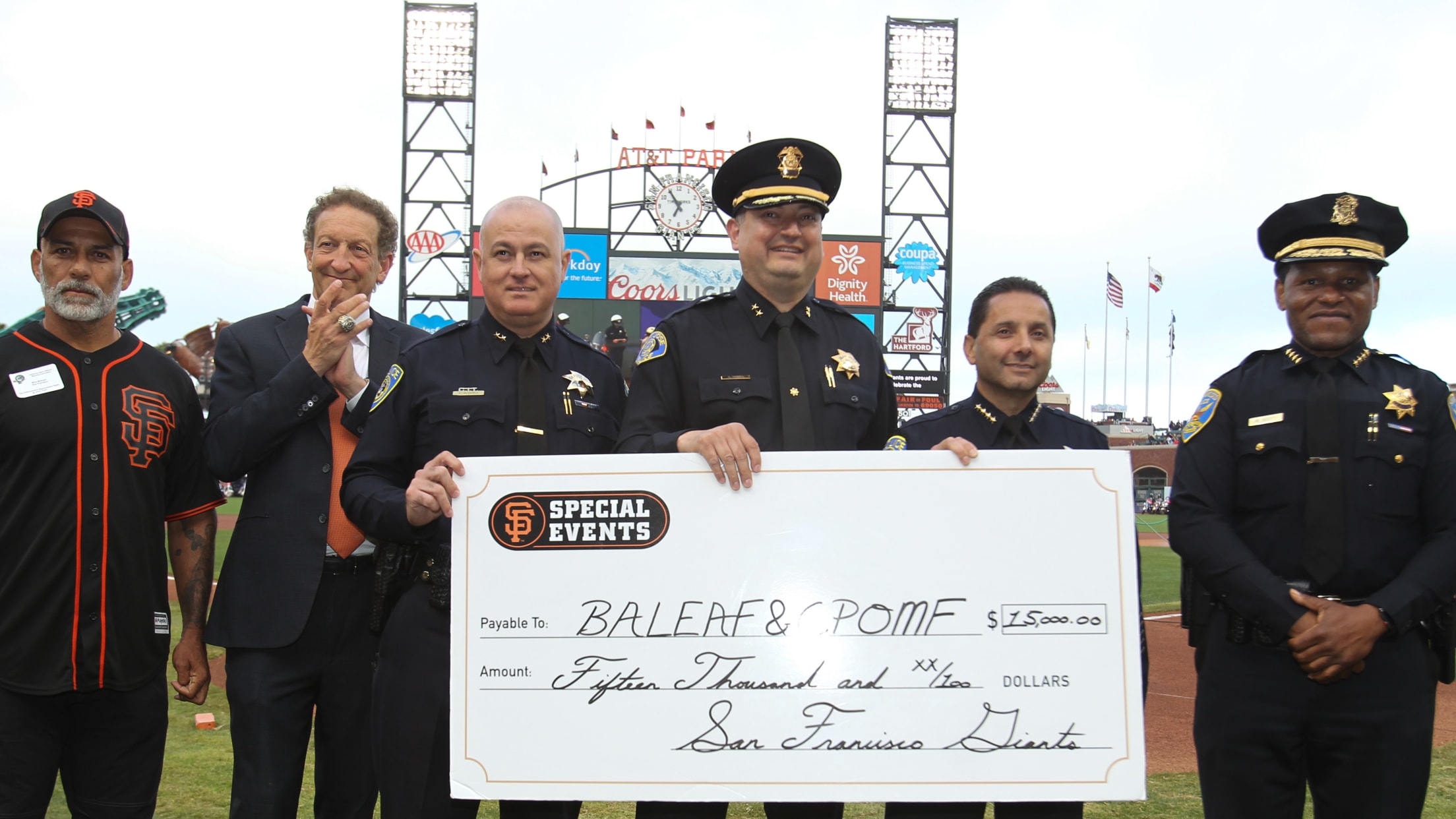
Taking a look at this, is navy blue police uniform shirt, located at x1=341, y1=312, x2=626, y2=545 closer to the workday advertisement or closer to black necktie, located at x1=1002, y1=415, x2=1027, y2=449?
black necktie, located at x1=1002, y1=415, x2=1027, y2=449

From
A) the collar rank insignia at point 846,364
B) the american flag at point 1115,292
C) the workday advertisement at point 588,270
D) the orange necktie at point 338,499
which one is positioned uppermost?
the american flag at point 1115,292

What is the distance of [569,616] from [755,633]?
20.3 inches

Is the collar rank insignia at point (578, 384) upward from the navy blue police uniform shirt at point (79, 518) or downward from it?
upward

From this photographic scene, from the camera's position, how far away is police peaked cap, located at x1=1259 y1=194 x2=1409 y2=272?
332cm

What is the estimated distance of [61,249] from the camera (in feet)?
11.1

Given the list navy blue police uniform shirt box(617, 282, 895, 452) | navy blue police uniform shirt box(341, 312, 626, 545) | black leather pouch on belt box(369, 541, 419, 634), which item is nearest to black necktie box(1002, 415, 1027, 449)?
navy blue police uniform shirt box(617, 282, 895, 452)

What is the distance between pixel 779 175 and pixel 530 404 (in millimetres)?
1071

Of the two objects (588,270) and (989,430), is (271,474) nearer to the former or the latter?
(989,430)

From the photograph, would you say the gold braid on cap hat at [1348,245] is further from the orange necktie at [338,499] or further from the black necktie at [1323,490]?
the orange necktie at [338,499]

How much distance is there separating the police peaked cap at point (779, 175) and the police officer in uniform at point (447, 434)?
23.5 inches

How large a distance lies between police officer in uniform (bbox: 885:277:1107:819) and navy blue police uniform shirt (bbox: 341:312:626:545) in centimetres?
100

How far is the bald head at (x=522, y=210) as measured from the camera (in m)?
3.13

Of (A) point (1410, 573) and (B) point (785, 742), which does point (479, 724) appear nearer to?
(B) point (785, 742)

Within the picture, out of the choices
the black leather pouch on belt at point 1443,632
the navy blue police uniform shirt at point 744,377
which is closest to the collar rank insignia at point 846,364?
the navy blue police uniform shirt at point 744,377
